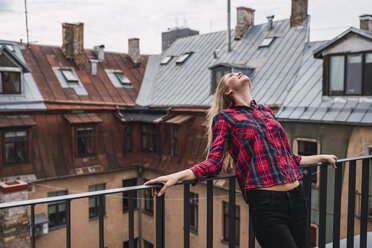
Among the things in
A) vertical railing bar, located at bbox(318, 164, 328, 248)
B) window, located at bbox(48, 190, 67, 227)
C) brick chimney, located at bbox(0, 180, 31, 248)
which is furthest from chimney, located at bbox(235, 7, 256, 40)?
vertical railing bar, located at bbox(318, 164, 328, 248)

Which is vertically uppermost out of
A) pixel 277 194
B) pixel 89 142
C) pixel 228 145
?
pixel 228 145

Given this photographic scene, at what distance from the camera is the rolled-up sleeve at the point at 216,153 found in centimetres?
237

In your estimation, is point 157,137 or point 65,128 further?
point 157,137

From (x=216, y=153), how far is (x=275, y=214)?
0.53m

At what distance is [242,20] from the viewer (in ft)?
59.9

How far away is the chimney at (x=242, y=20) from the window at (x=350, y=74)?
6980mm

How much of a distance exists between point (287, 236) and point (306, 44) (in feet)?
44.7

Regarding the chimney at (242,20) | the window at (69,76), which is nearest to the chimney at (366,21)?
the chimney at (242,20)

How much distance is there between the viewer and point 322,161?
3.10m

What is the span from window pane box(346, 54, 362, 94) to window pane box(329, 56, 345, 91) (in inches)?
7.7

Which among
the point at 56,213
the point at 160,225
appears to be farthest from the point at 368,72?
the point at 56,213

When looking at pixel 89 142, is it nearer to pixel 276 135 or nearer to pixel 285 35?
pixel 285 35

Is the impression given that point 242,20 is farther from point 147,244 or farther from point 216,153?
point 216,153

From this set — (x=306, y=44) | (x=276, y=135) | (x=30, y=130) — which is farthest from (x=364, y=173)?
(x=30, y=130)
